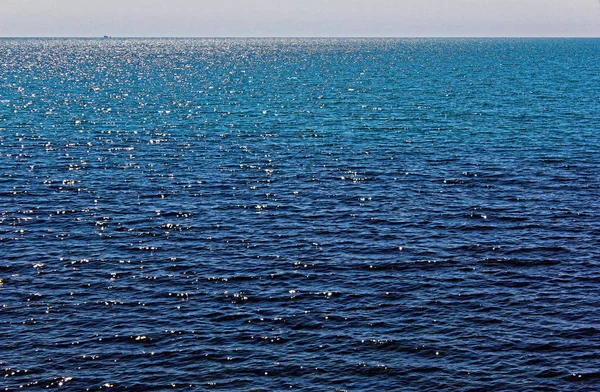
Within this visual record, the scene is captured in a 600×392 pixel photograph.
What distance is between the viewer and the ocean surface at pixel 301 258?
3997 cm

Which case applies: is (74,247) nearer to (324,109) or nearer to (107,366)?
(107,366)

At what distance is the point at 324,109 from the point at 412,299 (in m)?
90.4

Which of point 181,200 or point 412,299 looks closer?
point 412,299

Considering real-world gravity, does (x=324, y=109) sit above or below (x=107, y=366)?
above

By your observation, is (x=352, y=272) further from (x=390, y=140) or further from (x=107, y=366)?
(x=390, y=140)

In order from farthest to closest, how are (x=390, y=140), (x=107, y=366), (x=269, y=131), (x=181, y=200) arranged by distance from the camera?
(x=269, y=131) → (x=390, y=140) → (x=181, y=200) → (x=107, y=366)

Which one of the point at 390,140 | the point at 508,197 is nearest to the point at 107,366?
the point at 508,197

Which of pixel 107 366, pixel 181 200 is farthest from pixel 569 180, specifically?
pixel 107 366

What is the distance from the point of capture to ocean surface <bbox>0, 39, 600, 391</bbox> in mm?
39969

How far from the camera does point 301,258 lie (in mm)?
55500

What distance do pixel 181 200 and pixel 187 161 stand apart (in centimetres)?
1720

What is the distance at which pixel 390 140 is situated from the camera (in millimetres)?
100812

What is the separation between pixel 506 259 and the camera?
180 feet

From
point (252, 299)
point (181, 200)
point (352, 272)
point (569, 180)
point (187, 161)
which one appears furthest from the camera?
point (187, 161)
